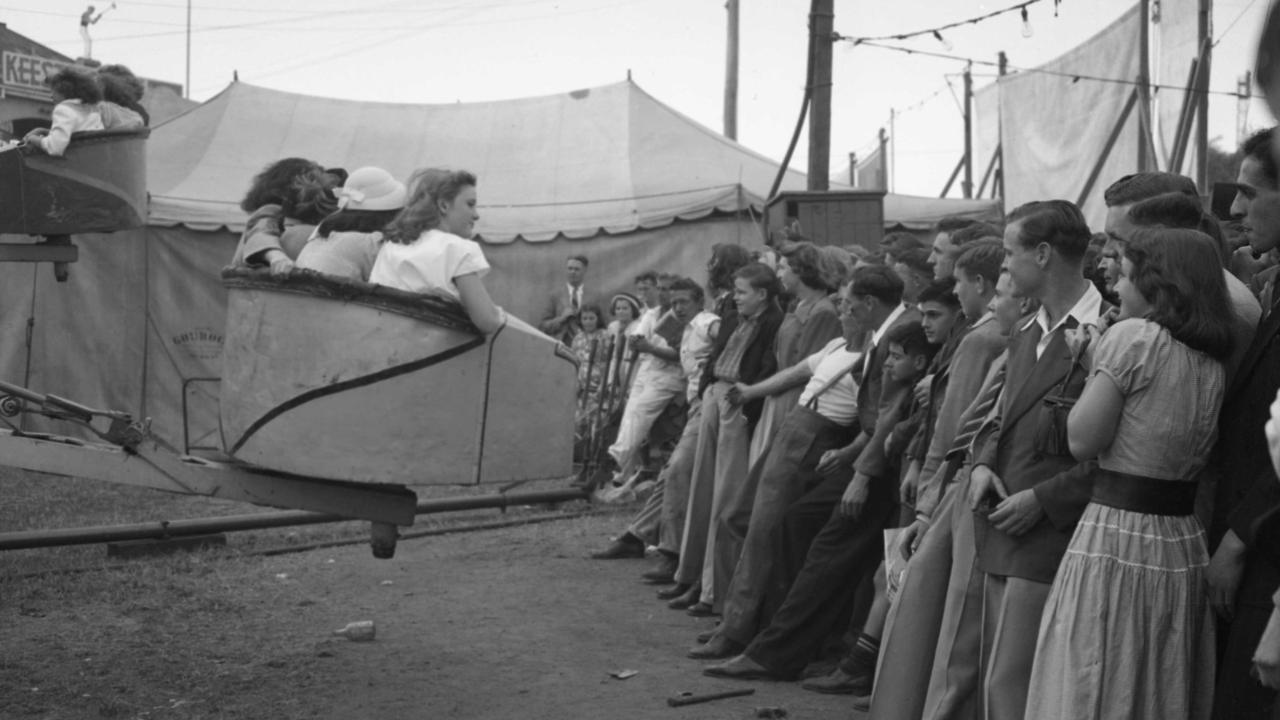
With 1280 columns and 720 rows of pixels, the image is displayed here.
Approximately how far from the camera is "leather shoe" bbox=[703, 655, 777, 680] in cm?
632

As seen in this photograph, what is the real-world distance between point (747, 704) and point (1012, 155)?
38.4ft

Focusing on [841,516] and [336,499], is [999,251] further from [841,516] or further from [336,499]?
[336,499]

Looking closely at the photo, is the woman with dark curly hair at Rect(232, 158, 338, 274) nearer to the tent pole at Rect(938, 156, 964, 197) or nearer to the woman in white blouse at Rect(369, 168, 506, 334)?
the woman in white blouse at Rect(369, 168, 506, 334)

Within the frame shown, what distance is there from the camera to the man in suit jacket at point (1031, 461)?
4.12m

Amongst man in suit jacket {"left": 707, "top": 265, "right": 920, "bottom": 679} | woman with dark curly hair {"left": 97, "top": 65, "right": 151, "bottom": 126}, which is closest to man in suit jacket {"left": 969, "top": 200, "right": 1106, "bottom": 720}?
man in suit jacket {"left": 707, "top": 265, "right": 920, "bottom": 679}

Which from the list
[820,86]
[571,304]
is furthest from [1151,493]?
[571,304]

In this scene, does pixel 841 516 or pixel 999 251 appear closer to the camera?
pixel 999 251

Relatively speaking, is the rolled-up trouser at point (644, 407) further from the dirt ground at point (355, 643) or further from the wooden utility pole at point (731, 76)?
the wooden utility pole at point (731, 76)

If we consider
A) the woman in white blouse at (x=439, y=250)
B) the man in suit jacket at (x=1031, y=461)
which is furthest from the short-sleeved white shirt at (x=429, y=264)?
the man in suit jacket at (x=1031, y=461)

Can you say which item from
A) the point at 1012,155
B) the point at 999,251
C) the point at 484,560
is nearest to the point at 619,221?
the point at 1012,155

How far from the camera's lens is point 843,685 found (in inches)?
239

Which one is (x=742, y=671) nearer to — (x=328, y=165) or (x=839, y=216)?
(x=839, y=216)

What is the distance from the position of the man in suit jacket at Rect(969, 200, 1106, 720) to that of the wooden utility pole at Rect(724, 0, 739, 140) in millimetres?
21023

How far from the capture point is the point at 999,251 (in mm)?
5125
